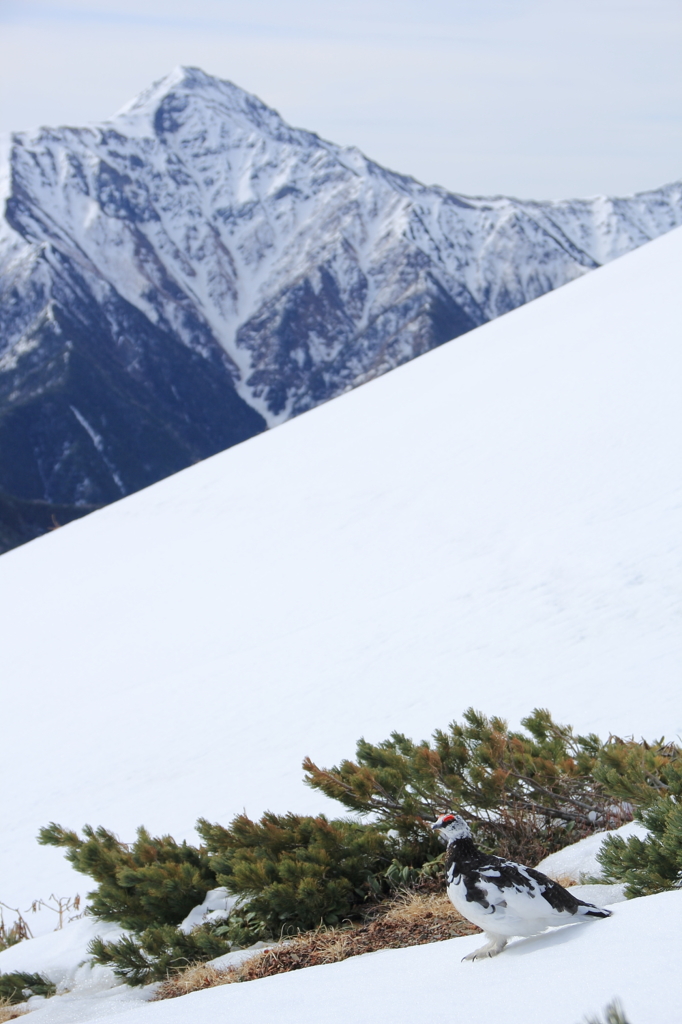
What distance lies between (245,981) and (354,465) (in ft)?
32.6

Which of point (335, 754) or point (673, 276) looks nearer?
point (335, 754)

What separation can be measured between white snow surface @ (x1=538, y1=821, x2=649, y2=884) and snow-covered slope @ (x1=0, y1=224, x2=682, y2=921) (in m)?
1.57

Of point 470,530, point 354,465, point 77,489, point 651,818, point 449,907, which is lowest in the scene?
point 449,907

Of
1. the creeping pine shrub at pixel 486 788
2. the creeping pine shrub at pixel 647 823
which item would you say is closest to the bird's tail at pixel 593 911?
the creeping pine shrub at pixel 647 823

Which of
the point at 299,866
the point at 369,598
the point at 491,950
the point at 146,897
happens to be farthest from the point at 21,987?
the point at 369,598

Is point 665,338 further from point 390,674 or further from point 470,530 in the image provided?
point 390,674

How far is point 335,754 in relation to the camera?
744 centimetres

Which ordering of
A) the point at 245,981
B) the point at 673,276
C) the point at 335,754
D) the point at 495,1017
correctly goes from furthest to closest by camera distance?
the point at 673,276
the point at 335,754
the point at 245,981
the point at 495,1017

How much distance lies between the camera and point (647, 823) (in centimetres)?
380

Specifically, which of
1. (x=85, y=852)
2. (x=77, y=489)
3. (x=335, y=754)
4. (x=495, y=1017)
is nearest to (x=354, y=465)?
(x=335, y=754)

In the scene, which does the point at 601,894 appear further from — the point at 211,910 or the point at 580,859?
the point at 211,910

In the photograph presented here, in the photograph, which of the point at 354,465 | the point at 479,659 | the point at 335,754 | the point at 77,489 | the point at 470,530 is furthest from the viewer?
the point at 77,489

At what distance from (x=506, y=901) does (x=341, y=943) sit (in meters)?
1.27

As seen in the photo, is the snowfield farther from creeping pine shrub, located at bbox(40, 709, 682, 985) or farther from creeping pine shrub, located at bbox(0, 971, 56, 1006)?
creeping pine shrub, located at bbox(0, 971, 56, 1006)
